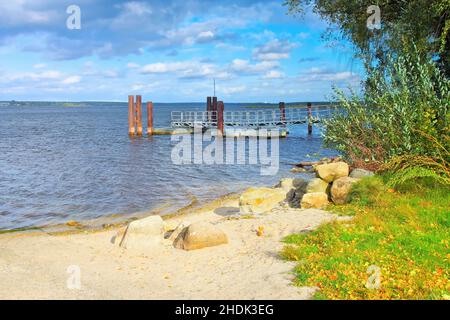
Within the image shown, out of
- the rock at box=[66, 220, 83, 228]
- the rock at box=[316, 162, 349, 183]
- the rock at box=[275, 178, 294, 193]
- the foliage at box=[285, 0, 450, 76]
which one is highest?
the foliage at box=[285, 0, 450, 76]

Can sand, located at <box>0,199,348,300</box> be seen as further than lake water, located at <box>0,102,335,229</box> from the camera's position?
No

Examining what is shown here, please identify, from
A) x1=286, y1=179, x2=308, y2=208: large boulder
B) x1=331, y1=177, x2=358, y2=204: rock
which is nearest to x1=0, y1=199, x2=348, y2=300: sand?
x1=331, y1=177, x2=358, y2=204: rock

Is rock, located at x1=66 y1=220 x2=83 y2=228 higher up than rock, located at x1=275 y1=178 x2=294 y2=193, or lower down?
lower down

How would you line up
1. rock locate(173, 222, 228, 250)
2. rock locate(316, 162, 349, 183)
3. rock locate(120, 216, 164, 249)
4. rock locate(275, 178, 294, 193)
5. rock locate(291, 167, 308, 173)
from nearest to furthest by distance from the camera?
rock locate(173, 222, 228, 250) → rock locate(120, 216, 164, 249) → rock locate(316, 162, 349, 183) → rock locate(275, 178, 294, 193) → rock locate(291, 167, 308, 173)

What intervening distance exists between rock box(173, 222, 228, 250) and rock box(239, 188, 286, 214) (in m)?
3.03

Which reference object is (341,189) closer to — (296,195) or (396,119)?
(296,195)

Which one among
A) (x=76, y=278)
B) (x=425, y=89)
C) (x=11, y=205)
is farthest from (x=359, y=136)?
(x=11, y=205)

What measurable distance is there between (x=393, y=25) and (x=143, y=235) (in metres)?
9.17

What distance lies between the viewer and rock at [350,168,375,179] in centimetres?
1103

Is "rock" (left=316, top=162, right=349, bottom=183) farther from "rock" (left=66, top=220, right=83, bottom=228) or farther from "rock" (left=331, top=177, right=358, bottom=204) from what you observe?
"rock" (left=66, top=220, right=83, bottom=228)

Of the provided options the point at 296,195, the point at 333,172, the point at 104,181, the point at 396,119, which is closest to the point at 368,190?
the point at 333,172
